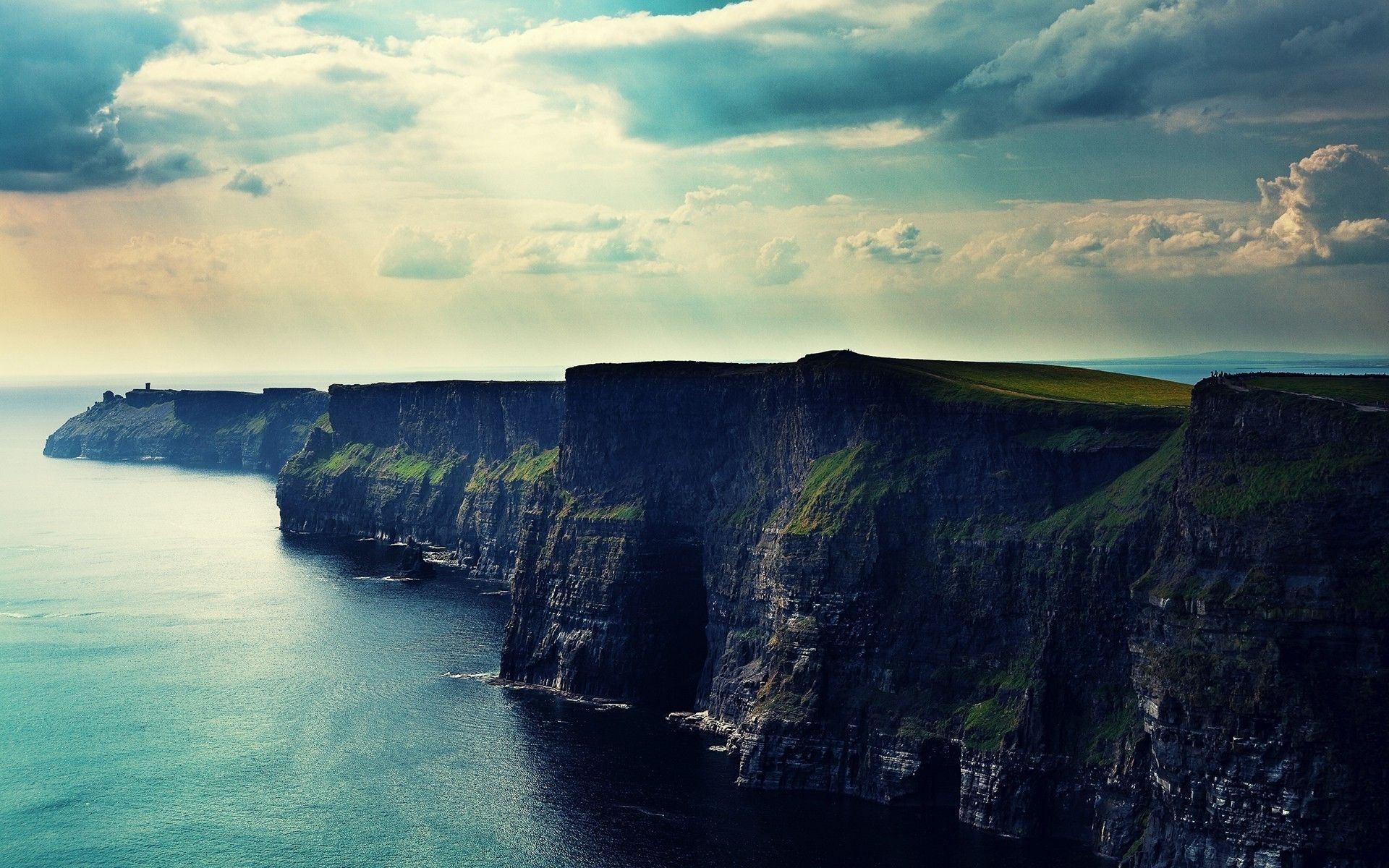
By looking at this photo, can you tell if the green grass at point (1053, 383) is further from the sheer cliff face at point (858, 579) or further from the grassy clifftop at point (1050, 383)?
the sheer cliff face at point (858, 579)

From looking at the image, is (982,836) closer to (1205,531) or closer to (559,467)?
(1205,531)

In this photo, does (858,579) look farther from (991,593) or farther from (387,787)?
(387,787)

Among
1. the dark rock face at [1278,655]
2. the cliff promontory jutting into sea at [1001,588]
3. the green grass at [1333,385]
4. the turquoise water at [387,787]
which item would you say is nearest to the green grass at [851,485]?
the cliff promontory jutting into sea at [1001,588]

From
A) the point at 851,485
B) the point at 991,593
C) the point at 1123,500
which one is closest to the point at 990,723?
the point at 991,593

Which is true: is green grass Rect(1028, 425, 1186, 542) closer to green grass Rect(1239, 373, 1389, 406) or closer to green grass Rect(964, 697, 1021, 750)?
green grass Rect(1239, 373, 1389, 406)

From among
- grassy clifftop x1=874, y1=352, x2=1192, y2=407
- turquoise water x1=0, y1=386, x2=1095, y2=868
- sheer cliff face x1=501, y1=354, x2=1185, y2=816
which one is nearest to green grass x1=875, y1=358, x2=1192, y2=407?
grassy clifftop x1=874, y1=352, x2=1192, y2=407
